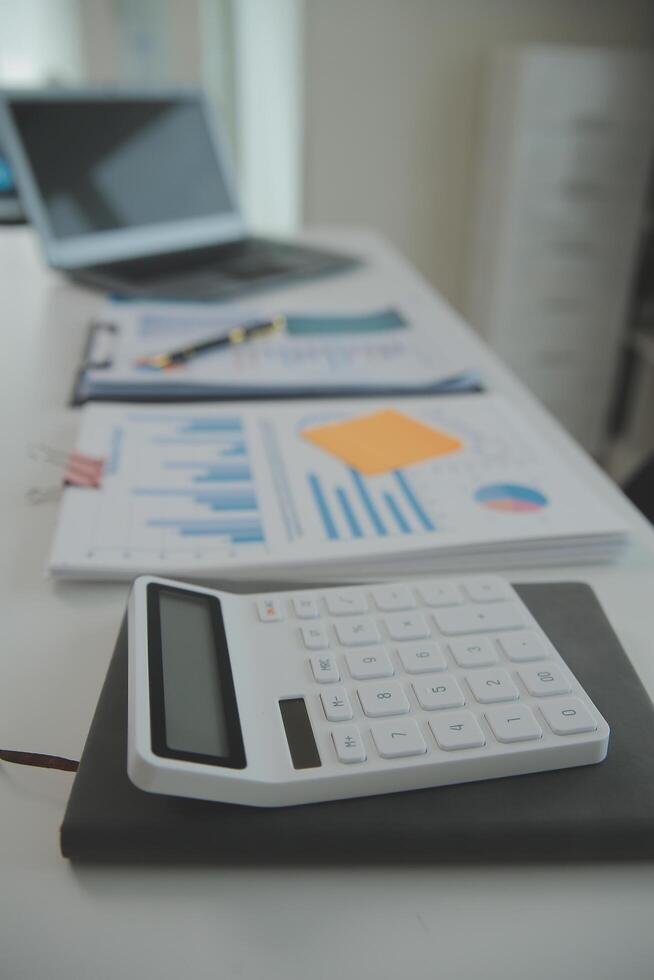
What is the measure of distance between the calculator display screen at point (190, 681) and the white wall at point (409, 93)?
86.6 inches

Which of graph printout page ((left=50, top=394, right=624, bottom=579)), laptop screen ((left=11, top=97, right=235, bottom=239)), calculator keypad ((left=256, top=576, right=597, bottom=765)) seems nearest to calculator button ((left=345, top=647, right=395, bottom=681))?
calculator keypad ((left=256, top=576, right=597, bottom=765))

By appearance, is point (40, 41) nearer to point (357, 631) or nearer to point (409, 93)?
point (409, 93)

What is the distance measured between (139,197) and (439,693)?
96cm

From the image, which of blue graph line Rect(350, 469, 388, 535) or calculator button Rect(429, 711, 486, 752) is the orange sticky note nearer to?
blue graph line Rect(350, 469, 388, 535)

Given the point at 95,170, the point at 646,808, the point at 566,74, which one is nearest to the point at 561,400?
the point at 566,74

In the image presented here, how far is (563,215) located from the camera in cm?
209

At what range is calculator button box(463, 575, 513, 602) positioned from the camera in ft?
1.32

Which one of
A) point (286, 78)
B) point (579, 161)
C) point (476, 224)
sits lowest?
point (476, 224)

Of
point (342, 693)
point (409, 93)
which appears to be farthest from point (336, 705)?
point (409, 93)

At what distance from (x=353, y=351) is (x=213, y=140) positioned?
22.4 inches

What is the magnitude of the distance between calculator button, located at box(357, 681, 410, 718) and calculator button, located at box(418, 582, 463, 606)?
2.5 inches

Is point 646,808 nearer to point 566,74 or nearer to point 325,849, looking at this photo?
point 325,849

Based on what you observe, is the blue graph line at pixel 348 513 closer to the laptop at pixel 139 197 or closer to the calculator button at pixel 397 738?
the calculator button at pixel 397 738

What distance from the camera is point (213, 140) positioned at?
120cm
